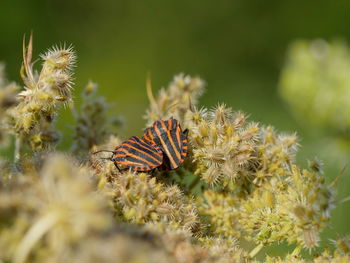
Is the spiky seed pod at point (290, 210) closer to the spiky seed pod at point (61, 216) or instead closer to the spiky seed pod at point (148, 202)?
the spiky seed pod at point (148, 202)

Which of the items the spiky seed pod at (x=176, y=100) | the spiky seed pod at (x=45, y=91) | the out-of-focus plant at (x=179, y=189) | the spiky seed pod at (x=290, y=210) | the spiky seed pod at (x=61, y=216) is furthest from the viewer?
the spiky seed pod at (x=176, y=100)

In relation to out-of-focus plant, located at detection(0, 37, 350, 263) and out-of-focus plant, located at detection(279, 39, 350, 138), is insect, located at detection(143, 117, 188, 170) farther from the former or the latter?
out-of-focus plant, located at detection(279, 39, 350, 138)

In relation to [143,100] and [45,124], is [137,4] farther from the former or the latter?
[45,124]

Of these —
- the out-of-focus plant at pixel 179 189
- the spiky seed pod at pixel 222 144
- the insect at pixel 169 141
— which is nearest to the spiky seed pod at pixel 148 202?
the out-of-focus plant at pixel 179 189

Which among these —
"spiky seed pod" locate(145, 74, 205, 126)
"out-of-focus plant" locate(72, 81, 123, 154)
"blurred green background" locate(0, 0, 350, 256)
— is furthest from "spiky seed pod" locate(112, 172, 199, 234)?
"blurred green background" locate(0, 0, 350, 256)

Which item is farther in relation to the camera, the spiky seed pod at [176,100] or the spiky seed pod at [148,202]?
the spiky seed pod at [176,100]
